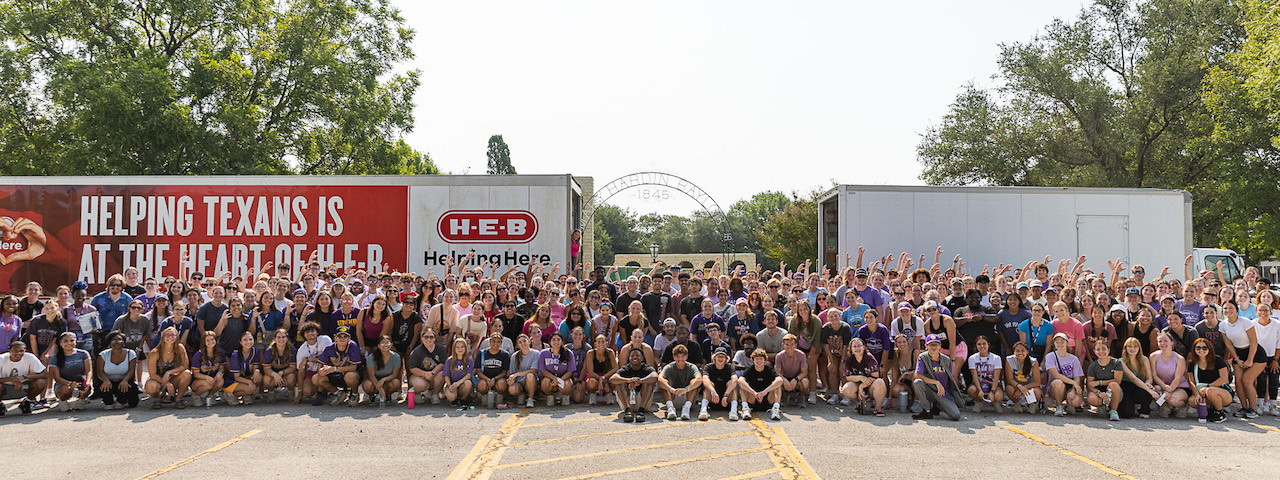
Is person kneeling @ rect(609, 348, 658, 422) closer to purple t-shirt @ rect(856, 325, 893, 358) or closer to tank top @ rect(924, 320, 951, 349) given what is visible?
purple t-shirt @ rect(856, 325, 893, 358)

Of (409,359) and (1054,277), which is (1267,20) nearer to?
(1054,277)

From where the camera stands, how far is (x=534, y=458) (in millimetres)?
6676

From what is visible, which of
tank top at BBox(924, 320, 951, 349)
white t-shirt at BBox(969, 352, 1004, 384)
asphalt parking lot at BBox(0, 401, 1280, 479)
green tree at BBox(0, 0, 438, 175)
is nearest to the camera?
asphalt parking lot at BBox(0, 401, 1280, 479)

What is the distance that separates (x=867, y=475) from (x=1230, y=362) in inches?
225

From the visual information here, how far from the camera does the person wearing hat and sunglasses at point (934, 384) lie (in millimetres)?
8574

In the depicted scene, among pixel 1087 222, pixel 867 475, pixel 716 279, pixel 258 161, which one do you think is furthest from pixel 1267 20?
pixel 258 161

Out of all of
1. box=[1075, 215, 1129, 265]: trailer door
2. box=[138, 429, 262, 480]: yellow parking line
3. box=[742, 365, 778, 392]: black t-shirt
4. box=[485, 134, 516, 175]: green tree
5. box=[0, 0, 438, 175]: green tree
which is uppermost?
box=[485, 134, 516, 175]: green tree

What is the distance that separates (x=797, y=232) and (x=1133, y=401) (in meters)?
23.6

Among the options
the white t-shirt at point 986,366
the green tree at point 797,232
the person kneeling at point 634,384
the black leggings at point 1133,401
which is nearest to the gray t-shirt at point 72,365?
the person kneeling at point 634,384

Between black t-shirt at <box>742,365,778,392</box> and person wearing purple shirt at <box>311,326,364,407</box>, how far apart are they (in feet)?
15.3

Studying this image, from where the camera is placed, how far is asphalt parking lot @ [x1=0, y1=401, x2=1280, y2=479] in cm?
627

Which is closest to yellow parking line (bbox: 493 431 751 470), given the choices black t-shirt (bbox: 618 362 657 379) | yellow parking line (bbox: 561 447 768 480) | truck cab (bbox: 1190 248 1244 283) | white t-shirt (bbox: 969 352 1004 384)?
yellow parking line (bbox: 561 447 768 480)

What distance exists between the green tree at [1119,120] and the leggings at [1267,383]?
20473mm

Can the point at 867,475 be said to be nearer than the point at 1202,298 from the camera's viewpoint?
Answer: Yes
